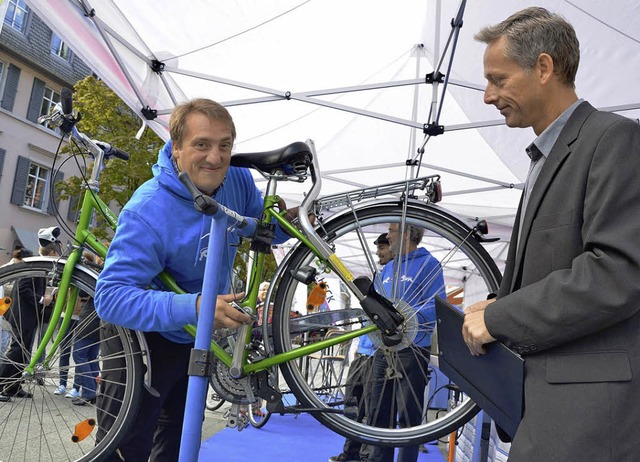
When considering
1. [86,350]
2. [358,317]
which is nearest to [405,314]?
[358,317]

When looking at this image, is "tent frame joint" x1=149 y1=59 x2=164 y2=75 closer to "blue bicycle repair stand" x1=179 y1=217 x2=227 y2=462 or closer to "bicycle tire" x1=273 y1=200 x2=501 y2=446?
"bicycle tire" x1=273 y1=200 x2=501 y2=446

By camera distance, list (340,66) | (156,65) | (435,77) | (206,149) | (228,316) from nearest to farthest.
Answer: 1. (228,316)
2. (206,149)
3. (156,65)
4. (435,77)
5. (340,66)

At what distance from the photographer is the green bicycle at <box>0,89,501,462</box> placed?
2340 millimetres

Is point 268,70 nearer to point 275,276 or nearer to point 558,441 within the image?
point 275,276

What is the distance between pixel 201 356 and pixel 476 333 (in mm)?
734

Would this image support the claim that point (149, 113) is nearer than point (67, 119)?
No

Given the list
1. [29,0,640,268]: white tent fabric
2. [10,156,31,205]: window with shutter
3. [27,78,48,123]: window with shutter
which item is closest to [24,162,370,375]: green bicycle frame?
[29,0,640,268]: white tent fabric

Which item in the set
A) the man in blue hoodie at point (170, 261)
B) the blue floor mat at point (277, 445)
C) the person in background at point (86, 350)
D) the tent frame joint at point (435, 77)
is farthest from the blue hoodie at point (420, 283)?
the tent frame joint at point (435, 77)

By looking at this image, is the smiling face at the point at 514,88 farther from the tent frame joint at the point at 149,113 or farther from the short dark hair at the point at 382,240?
the tent frame joint at the point at 149,113

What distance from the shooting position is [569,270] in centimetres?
144

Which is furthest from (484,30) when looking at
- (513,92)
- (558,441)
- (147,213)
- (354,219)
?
(147,213)

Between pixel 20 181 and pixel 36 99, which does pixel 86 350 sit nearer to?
pixel 20 181

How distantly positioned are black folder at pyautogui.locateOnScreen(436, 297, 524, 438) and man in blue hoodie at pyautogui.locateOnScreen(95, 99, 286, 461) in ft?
1.91

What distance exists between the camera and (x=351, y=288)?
233 cm
